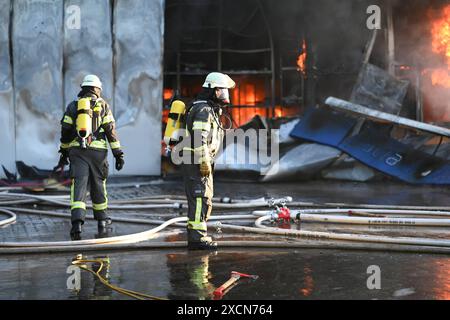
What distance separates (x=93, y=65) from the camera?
40.1 ft

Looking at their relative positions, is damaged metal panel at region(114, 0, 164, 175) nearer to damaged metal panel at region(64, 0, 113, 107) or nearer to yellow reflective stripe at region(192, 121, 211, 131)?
damaged metal panel at region(64, 0, 113, 107)

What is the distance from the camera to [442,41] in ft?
41.8

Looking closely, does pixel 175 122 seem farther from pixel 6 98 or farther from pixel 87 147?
pixel 6 98

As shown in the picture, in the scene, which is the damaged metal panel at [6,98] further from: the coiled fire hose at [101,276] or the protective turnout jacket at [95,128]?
the coiled fire hose at [101,276]

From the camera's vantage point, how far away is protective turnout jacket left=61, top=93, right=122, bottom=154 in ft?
23.8

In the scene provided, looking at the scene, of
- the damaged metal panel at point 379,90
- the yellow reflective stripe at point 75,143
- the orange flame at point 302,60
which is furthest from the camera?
the orange flame at point 302,60

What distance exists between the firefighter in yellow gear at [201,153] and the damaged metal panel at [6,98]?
692 centimetres

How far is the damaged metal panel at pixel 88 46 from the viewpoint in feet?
40.0

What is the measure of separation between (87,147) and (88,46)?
213 inches

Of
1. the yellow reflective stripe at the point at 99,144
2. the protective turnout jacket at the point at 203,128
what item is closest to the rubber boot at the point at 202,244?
the protective turnout jacket at the point at 203,128

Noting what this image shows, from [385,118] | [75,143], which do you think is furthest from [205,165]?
[385,118]
